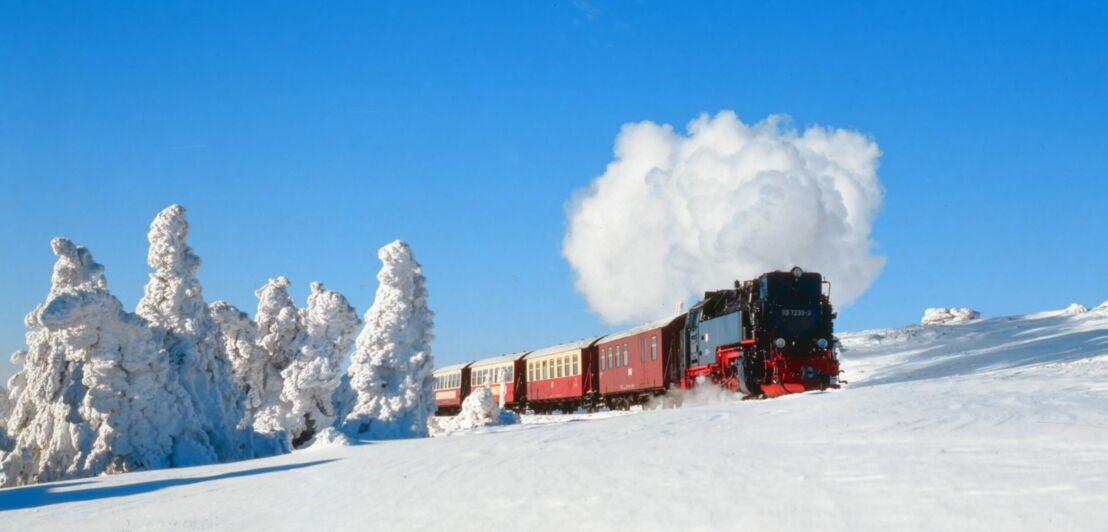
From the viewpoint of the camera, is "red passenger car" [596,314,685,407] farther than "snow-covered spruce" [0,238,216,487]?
Yes

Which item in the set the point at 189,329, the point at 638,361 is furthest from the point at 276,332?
the point at 638,361

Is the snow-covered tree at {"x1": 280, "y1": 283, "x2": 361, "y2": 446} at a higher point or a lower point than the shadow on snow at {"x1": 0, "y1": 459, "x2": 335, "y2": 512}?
higher

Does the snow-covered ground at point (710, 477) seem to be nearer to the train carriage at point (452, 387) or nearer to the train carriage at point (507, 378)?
the train carriage at point (507, 378)

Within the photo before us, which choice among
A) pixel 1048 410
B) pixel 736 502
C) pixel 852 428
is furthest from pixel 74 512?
pixel 1048 410

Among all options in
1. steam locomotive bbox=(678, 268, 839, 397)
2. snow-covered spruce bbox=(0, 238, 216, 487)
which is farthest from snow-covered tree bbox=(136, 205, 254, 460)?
steam locomotive bbox=(678, 268, 839, 397)

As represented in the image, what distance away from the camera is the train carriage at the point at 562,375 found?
136ft

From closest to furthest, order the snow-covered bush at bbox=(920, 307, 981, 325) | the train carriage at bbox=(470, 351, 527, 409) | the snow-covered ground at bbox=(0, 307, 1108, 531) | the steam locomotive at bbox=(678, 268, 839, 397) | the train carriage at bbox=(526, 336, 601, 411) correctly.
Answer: the snow-covered ground at bbox=(0, 307, 1108, 531), the steam locomotive at bbox=(678, 268, 839, 397), the train carriage at bbox=(526, 336, 601, 411), the train carriage at bbox=(470, 351, 527, 409), the snow-covered bush at bbox=(920, 307, 981, 325)

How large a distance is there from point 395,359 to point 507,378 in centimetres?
2039

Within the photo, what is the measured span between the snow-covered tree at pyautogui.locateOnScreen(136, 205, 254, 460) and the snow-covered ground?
387 cm

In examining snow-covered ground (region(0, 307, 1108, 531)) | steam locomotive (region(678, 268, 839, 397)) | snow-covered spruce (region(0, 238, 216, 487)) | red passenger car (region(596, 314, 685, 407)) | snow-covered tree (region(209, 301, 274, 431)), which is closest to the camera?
snow-covered ground (region(0, 307, 1108, 531))

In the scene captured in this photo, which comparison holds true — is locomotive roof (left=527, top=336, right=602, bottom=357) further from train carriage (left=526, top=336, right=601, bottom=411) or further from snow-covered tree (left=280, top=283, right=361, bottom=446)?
snow-covered tree (left=280, top=283, right=361, bottom=446)

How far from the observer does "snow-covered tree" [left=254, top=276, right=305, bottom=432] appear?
35438 millimetres

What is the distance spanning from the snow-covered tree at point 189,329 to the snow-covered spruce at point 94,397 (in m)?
1.17

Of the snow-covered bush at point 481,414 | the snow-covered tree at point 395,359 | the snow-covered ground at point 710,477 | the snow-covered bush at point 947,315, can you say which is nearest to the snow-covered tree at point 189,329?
the snow-covered tree at point 395,359
